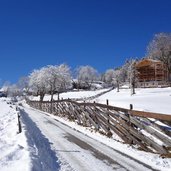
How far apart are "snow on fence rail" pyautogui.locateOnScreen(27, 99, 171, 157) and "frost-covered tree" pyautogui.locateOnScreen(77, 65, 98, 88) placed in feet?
520

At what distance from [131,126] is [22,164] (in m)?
6.11

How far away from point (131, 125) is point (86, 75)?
177011 mm

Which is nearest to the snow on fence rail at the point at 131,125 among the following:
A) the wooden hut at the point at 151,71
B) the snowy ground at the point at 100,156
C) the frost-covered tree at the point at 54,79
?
the snowy ground at the point at 100,156

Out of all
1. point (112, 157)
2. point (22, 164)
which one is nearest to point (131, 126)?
point (112, 157)

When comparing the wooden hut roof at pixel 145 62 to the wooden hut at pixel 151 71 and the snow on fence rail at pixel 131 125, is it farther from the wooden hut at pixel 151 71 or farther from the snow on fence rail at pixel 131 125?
the snow on fence rail at pixel 131 125

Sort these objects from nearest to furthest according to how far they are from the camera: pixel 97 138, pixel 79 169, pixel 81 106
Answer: pixel 79 169 < pixel 97 138 < pixel 81 106

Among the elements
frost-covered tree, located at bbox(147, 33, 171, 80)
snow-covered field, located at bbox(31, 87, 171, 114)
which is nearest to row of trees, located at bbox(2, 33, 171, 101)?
frost-covered tree, located at bbox(147, 33, 171, 80)

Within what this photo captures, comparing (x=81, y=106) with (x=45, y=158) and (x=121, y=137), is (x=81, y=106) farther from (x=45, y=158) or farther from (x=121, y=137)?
(x=45, y=158)

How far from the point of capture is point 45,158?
10.4 meters

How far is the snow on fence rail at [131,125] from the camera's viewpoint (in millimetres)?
10977

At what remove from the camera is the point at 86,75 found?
190 m

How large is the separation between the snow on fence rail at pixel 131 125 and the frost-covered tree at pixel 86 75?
158631mm

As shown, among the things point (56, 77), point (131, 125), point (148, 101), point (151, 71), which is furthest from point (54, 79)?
point (131, 125)

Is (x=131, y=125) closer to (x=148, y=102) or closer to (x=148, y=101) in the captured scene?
(x=148, y=102)
